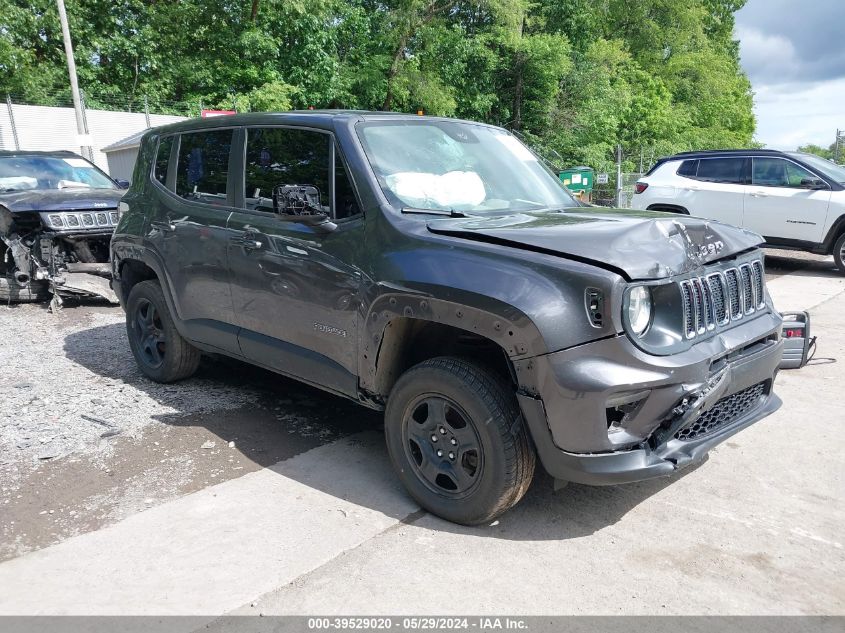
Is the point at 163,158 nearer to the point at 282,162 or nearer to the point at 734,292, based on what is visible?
the point at 282,162

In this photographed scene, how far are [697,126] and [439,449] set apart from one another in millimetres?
45534

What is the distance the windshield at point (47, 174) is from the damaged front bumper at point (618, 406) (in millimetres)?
8315

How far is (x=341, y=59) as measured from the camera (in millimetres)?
26375

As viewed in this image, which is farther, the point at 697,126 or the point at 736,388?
the point at 697,126

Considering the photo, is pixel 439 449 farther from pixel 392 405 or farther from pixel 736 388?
pixel 736 388

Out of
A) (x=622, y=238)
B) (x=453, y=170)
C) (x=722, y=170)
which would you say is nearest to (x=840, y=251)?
(x=722, y=170)

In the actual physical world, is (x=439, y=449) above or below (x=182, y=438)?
above

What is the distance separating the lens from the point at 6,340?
697 cm

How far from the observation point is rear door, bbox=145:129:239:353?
14.6 ft

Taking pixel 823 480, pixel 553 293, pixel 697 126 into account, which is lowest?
pixel 823 480

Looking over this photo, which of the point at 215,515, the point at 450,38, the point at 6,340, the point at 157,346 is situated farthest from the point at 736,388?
the point at 450,38

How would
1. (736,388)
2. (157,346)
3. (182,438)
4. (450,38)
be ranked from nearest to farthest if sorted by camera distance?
1. (736,388)
2. (182,438)
3. (157,346)
4. (450,38)
